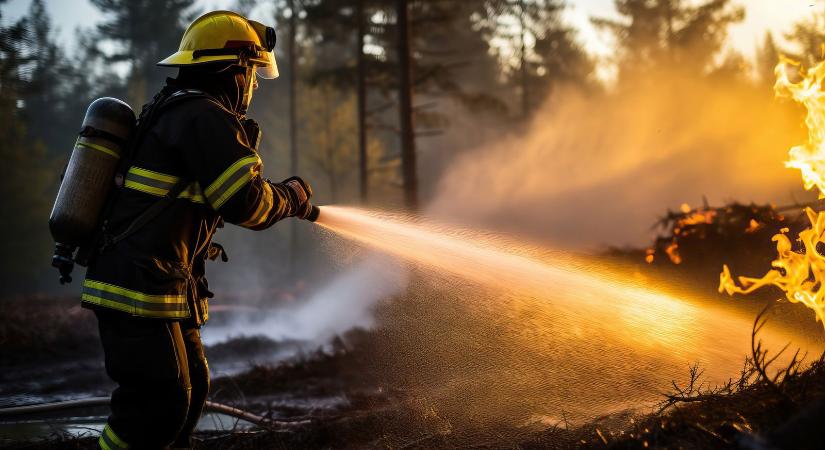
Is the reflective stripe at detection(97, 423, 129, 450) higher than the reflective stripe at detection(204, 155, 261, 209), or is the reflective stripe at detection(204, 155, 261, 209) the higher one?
the reflective stripe at detection(204, 155, 261, 209)

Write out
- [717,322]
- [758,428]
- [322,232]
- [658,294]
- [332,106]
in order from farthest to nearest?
[332,106]
[658,294]
[717,322]
[322,232]
[758,428]

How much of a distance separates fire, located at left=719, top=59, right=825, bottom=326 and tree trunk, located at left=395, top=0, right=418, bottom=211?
375 inches

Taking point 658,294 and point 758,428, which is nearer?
point 758,428

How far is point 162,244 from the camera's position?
10.0ft

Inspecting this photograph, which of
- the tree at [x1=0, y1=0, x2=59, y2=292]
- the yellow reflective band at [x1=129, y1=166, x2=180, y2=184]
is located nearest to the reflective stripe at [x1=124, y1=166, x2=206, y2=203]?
the yellow reflective band at [x1=129, y1=166, x2=180, y2=184]

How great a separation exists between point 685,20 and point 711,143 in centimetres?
796

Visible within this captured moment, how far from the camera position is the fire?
12.8 ft

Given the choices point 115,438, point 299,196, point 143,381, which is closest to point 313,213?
point 299,196

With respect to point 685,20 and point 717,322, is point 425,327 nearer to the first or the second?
point 717,322

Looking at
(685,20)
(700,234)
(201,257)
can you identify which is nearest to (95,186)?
(201,257)

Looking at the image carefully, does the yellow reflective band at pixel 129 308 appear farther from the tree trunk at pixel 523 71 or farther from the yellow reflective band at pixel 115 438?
the tree trunk at pixel 523 71

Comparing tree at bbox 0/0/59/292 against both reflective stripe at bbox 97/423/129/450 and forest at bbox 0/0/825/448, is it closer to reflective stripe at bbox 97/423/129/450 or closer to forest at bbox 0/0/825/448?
forest at bbox 0/0/825/448

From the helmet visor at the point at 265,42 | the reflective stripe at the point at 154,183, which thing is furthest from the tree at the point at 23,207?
the reflective stripe at the point at 154,183

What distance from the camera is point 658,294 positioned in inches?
289
